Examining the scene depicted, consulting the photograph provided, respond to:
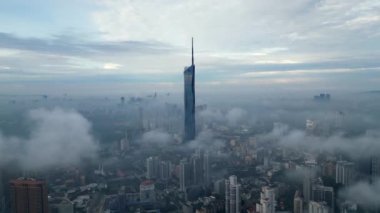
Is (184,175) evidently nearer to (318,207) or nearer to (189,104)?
(189,104)

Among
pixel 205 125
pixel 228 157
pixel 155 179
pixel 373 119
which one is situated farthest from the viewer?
pixel 205 125

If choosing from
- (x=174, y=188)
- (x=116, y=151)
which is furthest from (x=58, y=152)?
(x=174, y=188)

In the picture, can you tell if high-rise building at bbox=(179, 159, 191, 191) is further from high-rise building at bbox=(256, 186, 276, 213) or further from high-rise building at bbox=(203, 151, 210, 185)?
high-rise building at bbox=(256, 186, 276, 213)

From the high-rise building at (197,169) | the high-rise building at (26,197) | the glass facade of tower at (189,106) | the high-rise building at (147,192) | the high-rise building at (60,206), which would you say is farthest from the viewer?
the glass facade of tower at (189,106)

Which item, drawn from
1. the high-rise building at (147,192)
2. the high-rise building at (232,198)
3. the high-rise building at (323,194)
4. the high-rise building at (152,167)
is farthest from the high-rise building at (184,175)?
the high-rise building at (323,194)

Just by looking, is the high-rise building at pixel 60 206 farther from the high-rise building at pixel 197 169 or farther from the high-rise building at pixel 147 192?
the high-rise building at pixel 197 169

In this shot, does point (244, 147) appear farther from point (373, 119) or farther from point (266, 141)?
point (373, 119)
